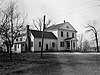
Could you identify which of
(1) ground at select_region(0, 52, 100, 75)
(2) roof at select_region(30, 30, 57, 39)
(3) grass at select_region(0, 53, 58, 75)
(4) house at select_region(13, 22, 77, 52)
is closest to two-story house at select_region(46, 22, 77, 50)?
(4) house at select_region(13, 22, 77, 52)

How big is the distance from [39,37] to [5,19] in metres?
22.9

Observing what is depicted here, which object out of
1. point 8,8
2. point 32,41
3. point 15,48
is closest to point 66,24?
point 32,41

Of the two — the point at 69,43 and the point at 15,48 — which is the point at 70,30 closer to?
the point at 69,43

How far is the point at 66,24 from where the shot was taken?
142ft

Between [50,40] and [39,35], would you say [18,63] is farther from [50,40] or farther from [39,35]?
[50,40]

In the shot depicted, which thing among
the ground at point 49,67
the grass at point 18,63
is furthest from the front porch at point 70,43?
the ground at point 49,67

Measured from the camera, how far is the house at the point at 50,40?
3650 centimetres

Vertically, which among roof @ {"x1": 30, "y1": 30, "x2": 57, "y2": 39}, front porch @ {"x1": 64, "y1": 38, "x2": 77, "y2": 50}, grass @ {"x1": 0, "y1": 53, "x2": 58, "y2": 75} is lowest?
grass @ {"x1": 0, "y1": 53, "x2": 58, "y2": 75}

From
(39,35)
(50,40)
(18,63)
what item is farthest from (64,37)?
(18,63)

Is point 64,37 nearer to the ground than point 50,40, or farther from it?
farther from it

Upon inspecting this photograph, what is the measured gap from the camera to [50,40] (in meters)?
39.2

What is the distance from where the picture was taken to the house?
120 ft

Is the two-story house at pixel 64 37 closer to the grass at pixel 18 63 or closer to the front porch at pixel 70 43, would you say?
the front porch at pixel 70 43

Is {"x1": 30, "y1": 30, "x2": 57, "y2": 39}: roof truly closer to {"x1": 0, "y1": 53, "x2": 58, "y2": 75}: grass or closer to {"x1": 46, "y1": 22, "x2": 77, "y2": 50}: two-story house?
{"x1": 46, "y1": 22, "x2": 77, "y2": 50}: two-story house
